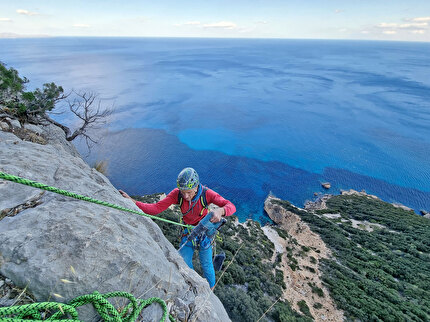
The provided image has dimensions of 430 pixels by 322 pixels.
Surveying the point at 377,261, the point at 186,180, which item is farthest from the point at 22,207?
the point at 377,261

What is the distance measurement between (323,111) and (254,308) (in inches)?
2478

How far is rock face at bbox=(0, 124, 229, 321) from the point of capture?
213 cm

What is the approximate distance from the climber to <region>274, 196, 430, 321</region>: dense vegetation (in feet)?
37.9

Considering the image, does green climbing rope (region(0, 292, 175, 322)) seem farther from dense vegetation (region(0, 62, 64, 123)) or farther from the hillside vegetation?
dense vegetation (region(0, 62, 64, 123))

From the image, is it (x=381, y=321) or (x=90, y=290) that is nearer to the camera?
(x=90, y=290)

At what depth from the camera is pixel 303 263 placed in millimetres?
16484

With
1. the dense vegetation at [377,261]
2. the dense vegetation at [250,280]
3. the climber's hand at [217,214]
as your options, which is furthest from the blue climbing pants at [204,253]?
the dense vegetation at [377,261]

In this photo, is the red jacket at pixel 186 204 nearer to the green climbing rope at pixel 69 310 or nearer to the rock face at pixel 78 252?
the rock face at pixel 78 252

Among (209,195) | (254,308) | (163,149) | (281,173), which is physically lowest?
(281,173)

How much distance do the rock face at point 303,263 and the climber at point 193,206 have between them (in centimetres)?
1013

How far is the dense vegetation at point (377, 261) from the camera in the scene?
12406 mm

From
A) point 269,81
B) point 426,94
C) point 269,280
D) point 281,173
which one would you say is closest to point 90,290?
point 269,280

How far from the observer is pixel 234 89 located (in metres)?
76.8

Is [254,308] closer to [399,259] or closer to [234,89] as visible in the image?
[399,259]
